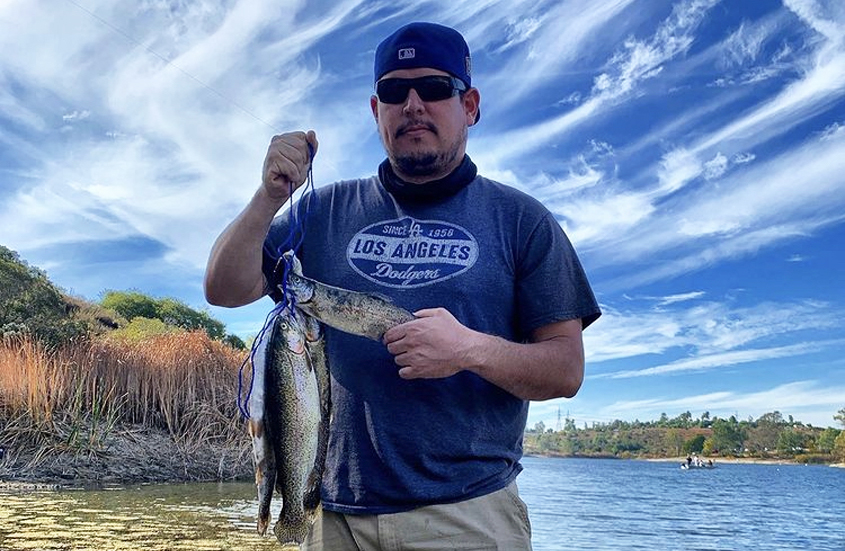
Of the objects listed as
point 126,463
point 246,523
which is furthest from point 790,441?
point 246,523

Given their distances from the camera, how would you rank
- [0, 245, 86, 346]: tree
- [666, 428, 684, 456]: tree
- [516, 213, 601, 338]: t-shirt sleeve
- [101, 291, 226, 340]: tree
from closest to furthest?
1. [516, 213, 601, 338]: t-shirt sleeve
2. [0, 245, 86, 346]: tree
3. [101, 291, 226, 340]: tree
4. [666, 428, 684, 456]: tree

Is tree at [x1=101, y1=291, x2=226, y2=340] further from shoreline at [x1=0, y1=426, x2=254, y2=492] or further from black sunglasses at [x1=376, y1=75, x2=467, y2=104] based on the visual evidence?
black sunglasses at [x1=376, y1=75, x2=467, y2=104]

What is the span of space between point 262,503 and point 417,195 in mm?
1239

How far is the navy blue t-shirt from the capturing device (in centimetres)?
248

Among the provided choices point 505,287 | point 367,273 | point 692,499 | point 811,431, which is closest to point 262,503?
point 367,273

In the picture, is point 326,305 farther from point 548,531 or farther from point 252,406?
point 548,531

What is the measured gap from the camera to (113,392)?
1688 cm

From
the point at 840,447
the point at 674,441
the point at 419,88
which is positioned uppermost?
the point at 419,88

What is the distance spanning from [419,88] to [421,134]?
0.18 m

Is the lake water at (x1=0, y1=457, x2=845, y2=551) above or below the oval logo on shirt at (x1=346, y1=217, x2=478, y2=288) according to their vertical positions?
below

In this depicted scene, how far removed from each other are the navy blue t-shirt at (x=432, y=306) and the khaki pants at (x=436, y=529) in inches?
1.3

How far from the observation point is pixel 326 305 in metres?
2.32

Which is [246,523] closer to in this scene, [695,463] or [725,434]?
[695,463]

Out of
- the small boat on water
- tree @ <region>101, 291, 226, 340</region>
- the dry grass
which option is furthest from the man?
the small boat on water
